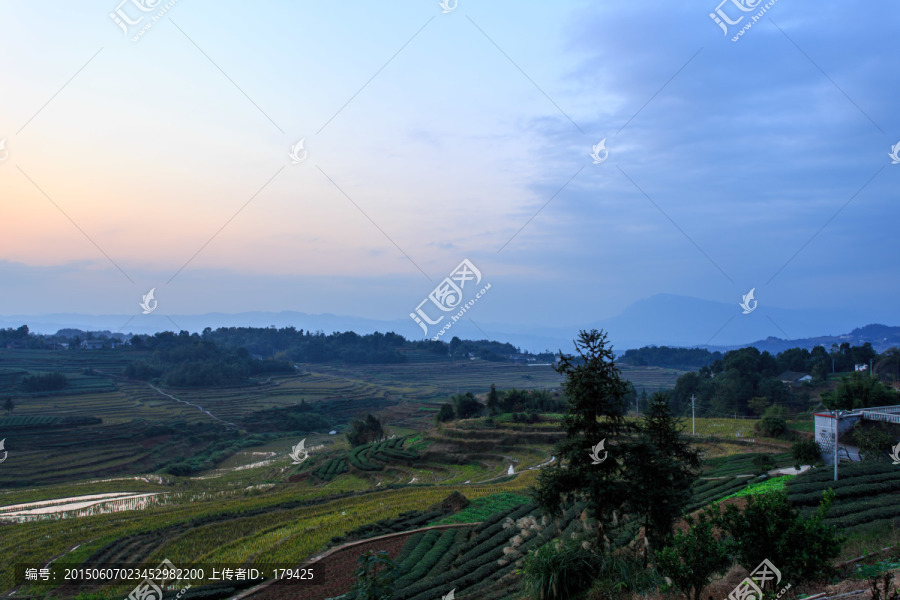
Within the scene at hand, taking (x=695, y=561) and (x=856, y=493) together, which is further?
(x=856, y=493)

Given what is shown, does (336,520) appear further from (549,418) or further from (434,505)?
(549,418)

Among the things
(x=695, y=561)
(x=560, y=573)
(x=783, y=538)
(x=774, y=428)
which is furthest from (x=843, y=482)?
(x=774, y=428)

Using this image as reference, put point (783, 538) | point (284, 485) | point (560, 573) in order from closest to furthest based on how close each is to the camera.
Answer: point (783, 538), point (560, 573), point (284, 485)

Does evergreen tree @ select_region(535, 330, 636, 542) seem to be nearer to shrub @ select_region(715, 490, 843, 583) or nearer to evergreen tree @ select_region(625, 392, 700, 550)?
evergreen tree @ select_region(625, 392, 700, 550)

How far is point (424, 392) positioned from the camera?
4281 inches

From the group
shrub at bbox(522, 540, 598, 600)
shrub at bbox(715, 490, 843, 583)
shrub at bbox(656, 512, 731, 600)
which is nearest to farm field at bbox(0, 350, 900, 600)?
shrub at bbox(522, 540, 598, 600)

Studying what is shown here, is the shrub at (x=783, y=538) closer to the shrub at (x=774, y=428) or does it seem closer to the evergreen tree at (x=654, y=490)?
the evergreen tree at (x=654, y=490)

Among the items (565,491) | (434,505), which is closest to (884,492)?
(565,491)

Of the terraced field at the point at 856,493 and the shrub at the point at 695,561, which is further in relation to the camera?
the terraced field at the point at 856,493

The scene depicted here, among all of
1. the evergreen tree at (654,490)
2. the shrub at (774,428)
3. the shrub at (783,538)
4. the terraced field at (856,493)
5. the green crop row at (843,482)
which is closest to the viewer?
the shrub at (783,538)

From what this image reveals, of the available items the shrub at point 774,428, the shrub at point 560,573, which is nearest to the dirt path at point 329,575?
the shrub at point 560,573

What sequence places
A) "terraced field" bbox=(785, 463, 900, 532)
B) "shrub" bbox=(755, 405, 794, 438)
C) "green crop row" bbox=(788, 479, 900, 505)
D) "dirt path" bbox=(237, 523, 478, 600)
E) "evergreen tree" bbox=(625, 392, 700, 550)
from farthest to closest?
1. "shrub" bbox=(755, 405, 794, 438)
2. "green crop row" bbox=(788, 479, 900, 505)
3. "dirt path" bbox=(237, 523, 478, 600)
4. "terraced field" bbox=(785, 463, 900, 532)
5. "evergreen tree" bbox=(625, 392, 700, 550)

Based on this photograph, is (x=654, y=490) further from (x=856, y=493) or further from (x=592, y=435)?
(x=856, y=493)

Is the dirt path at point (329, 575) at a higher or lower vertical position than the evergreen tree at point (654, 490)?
lower
